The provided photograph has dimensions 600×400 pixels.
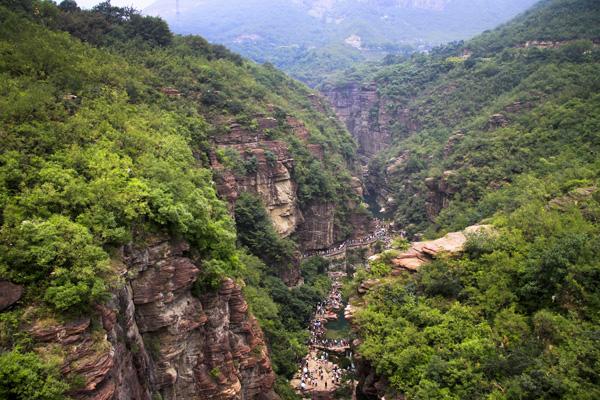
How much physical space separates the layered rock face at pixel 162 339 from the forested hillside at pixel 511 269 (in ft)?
25.3

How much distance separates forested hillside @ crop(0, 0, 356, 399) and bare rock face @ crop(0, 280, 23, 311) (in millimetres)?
40

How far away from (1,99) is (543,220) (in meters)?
31.2

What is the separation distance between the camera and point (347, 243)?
6331 cm

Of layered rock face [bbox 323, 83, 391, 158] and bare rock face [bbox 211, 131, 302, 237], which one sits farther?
layered rock face [bbox 323, 83, 391, 158]

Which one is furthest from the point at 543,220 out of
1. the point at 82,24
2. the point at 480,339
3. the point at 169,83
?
the point at 82,24

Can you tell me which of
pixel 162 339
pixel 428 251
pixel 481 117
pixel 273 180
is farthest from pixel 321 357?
pixel 481 117

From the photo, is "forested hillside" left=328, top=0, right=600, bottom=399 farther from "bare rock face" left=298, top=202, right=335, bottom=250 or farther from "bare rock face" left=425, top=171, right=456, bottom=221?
"bare rock face" left=298, top=202, right=335, bottom=250

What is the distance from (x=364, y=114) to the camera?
12700cm

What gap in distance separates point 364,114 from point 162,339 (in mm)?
113645

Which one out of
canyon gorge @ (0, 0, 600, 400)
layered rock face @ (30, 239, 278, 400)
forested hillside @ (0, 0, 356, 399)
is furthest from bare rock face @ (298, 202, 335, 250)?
layered rock face @ (30, 239, 278, 400)

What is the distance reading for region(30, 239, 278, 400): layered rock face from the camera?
49.1ft

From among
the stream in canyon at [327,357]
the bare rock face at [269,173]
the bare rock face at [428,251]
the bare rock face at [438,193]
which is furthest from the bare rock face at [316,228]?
the bare rock face at [428,251]

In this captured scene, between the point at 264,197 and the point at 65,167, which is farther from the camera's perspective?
the point at 264,197

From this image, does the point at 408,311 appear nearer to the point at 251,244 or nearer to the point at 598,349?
the point at 598,349
